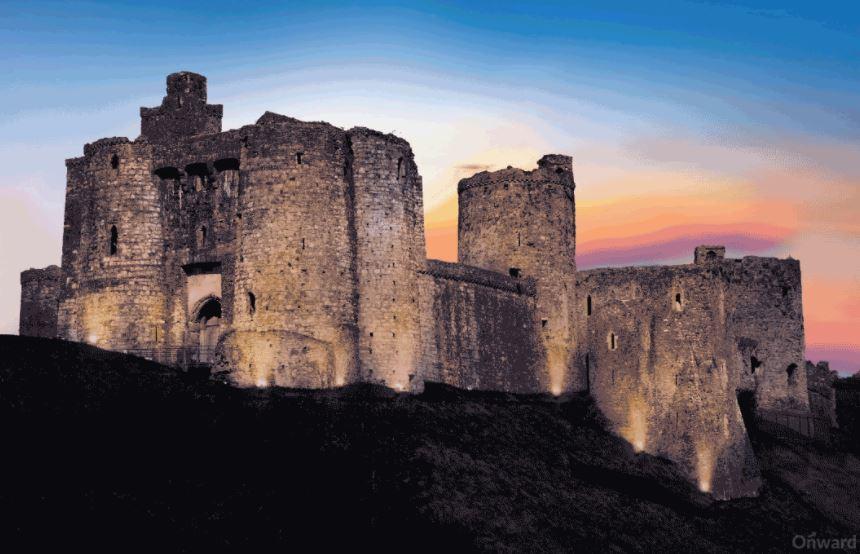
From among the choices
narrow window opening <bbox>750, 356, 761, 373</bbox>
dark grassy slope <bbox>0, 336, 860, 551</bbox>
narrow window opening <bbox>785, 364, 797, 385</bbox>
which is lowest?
dark grassy slope <bbox>0, 336, 860, 551</bbox>

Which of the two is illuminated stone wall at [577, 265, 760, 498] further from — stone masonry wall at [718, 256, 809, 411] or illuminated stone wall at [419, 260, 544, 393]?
stone masonry wall at [718, 256, 809, 411]

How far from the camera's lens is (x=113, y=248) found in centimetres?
4841

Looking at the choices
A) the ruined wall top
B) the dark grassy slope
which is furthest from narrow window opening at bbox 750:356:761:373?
the ruined wall top

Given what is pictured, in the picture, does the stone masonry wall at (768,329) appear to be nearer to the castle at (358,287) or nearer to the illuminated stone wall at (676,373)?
the castle at (358,287)

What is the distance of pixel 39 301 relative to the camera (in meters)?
61.4

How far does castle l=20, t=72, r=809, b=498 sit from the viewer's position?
149 feet

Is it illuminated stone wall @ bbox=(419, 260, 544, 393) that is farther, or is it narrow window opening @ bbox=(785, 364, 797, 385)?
narrow window opening @ bbox=(785, 364, 797, 385)

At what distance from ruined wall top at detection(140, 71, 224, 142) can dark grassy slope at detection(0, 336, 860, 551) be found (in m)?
10.2

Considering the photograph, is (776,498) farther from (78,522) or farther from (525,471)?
(78,522)

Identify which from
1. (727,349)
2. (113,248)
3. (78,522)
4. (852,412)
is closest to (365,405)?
(113,248)

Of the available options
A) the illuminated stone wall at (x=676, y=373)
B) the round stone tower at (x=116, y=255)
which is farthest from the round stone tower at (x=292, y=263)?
the illuminated stone wall at (x=676, y=373)

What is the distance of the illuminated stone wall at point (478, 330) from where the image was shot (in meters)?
51.6

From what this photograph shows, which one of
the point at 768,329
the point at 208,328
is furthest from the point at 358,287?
the point at 768,329

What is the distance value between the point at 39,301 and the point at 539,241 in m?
22.6
